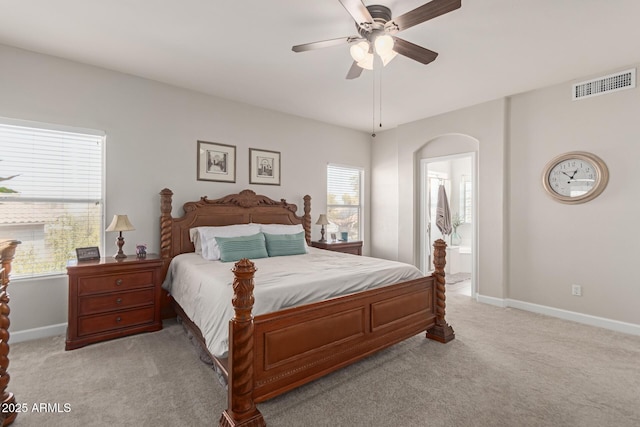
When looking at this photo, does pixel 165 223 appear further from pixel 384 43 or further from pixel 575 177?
pixel 575 177

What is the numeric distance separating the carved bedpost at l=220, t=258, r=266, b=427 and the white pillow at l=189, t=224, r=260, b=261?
176 cm

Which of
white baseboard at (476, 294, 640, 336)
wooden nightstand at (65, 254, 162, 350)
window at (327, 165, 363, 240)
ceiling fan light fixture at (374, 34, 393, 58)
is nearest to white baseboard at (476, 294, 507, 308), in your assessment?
white baseboard at (476, 294, 640, 336)

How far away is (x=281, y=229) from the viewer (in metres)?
4.21

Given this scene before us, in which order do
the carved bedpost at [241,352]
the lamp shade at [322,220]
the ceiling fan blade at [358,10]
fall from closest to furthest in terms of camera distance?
the carved bedpost at [241,352]
the ceiling fan blade at [358,10]
the lamp shade at [322,220]

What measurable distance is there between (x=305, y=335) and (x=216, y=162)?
2.92 metres

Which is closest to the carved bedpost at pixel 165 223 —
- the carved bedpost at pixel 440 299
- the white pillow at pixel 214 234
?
the white pillow at pixel 214 234

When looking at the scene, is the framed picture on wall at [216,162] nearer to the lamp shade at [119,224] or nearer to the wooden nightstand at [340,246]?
the lamp shade at [119,224]

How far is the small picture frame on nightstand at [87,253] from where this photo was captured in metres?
3.08

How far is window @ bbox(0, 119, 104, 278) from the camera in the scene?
2.99 metres

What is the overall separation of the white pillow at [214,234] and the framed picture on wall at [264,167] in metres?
0.84

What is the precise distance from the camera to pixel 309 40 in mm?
2816

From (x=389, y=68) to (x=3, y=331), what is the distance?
12.6ft

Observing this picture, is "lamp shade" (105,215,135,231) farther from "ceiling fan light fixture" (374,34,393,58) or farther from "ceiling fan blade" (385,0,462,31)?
"ceiling fan blade" (385,0,462,31)

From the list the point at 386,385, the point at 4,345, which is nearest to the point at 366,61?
the point at 386,385
